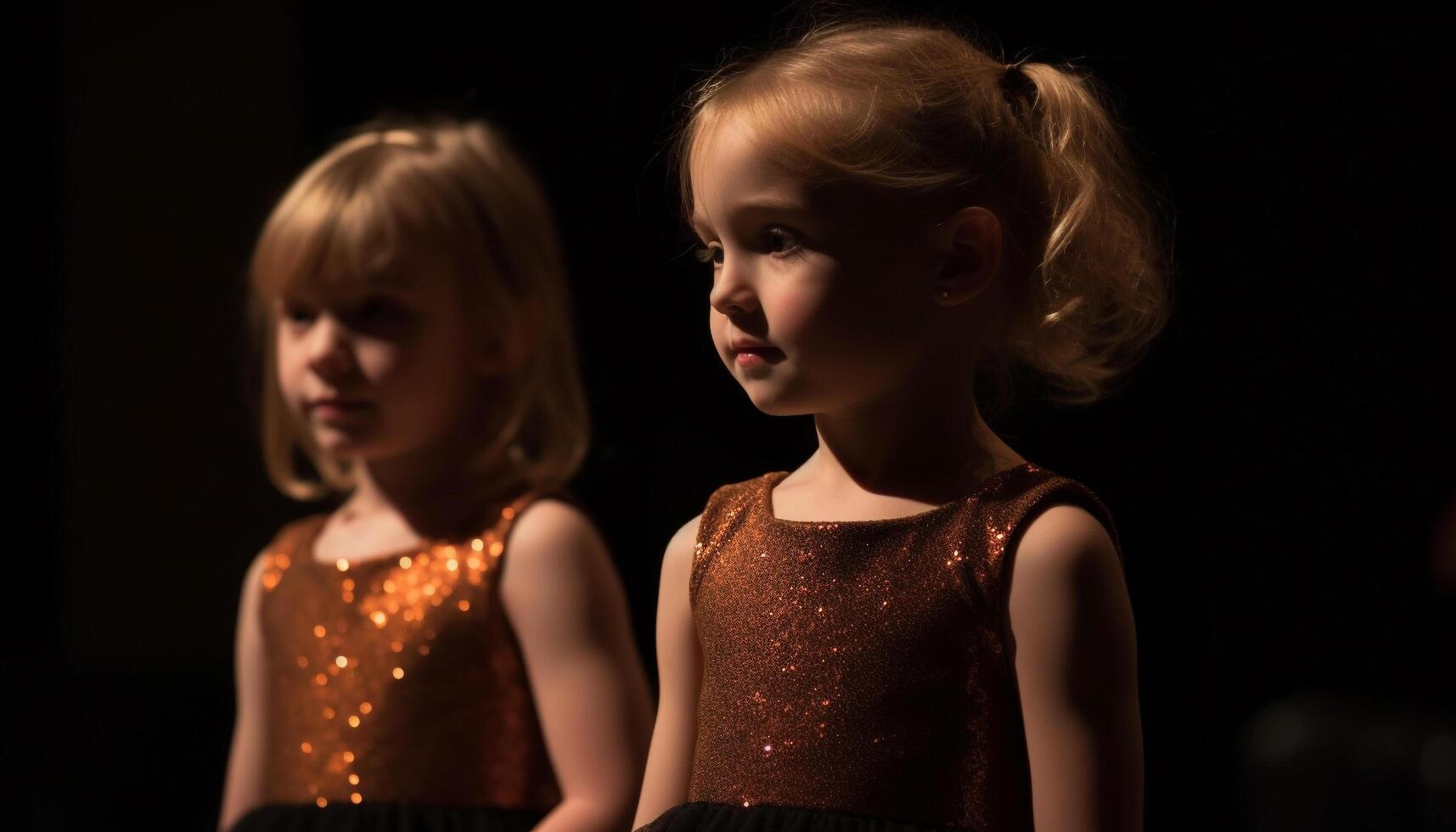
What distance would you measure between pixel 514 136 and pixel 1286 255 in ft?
2.71

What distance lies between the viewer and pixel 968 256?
1.17 metres

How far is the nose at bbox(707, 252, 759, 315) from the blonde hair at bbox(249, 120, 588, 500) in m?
0.53

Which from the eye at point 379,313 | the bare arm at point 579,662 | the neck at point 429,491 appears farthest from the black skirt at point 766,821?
the eye at point 379,313

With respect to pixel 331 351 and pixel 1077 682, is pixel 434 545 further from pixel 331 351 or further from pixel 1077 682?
pixel 1077 682

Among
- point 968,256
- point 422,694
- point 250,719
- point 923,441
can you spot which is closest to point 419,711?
point 422,694

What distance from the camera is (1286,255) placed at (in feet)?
4.57

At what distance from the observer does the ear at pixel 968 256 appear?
3.83 ft

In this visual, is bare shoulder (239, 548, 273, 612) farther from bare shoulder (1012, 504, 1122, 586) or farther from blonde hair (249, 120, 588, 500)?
bare shoulder (1012, 504, 1122, 586)

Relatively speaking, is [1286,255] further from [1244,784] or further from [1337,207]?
[1244,784]

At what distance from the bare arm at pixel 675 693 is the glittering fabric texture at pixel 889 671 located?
0.06m

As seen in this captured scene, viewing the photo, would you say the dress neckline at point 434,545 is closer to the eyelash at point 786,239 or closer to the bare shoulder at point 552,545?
the bare shoulder at point 552,545

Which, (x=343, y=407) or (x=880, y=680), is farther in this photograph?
(x=343, y=407)

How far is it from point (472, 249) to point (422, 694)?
0.45 metres

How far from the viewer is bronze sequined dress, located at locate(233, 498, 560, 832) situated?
1.55 m
